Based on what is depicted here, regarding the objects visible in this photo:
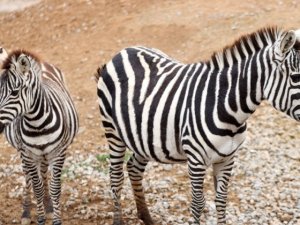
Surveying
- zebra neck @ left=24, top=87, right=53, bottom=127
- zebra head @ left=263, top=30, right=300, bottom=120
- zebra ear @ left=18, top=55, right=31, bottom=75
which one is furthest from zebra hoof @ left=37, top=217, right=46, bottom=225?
zebra head @ left=263, top=30, right=300, bottom=120

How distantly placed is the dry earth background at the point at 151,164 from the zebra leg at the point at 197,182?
41.7 inches

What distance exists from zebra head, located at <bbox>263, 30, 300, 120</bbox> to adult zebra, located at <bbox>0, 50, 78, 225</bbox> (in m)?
2.41

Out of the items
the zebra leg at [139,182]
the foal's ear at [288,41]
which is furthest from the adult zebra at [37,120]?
the foal's ear at [288,41]

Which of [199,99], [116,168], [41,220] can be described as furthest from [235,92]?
[41,220]

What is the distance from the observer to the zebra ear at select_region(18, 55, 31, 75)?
5.71 metres

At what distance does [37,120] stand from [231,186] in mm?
3128

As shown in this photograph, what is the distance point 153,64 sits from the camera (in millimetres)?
6453

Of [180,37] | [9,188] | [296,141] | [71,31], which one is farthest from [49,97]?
[71,31]

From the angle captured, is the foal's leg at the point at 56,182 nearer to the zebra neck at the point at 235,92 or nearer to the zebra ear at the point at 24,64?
the zebra ear at the point at 24,64

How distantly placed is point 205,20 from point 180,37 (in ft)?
3.02

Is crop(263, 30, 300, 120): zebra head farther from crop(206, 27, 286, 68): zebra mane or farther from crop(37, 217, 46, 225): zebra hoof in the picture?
crop(37, 217, 46, 225): zebra hoof

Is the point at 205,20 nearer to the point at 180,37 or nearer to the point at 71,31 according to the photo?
the point at 180,37

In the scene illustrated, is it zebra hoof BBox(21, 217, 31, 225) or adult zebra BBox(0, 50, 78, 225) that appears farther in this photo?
zebra hoof BBox(21, 217, 31, 225)

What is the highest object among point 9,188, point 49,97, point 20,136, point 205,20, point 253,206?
point 205,20
